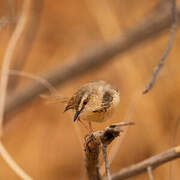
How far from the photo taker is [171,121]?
301 cm

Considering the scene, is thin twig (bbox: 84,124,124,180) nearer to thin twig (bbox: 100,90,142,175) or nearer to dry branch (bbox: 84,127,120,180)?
dry branch (bbox: 84,127,120,180)

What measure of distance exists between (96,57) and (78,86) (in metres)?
0.92

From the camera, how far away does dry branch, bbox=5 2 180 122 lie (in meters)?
2.60

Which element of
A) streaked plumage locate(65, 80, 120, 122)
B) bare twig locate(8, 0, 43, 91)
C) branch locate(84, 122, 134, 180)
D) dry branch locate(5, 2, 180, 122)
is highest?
bare twig locate(8, 0, 43, 91)

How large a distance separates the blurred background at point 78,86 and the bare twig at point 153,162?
1101 mm

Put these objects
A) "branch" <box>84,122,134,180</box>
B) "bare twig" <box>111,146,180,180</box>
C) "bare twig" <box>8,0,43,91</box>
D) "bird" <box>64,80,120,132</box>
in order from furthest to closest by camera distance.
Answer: "bare twig" <box>8,0,43,91</box>
"bare twig" <box>111,146,180,180</box>
"bird" <box>64,80,120,132</box>
"branch" <box>84,122,134,180</box>

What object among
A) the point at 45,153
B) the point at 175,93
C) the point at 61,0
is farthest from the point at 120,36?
the point at 61,0

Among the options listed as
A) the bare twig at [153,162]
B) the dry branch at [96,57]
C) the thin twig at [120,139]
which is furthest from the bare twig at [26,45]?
the bare twig at [153,162]

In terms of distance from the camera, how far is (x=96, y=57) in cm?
263

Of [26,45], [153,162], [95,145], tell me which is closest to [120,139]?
[26,45]

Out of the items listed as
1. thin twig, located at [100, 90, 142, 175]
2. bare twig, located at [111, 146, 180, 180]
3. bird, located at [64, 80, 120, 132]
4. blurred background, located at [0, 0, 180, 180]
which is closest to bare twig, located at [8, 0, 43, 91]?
blurred background, located at [0, 0, 180, 180]

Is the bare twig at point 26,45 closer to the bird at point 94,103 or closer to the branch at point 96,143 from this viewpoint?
the branch at point 96,143

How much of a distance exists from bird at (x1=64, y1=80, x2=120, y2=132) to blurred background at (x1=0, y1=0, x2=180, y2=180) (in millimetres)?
1523

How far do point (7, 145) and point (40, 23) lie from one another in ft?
4.61
